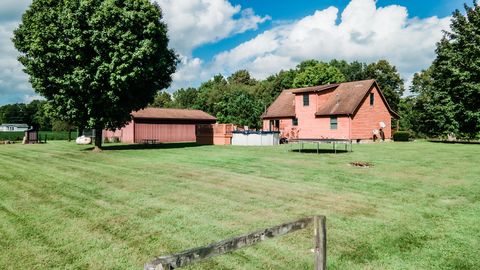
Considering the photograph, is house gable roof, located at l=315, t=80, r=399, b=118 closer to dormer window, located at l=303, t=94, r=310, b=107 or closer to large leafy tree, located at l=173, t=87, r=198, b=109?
dormer window, located at l=303, t=94, r=310, b=107

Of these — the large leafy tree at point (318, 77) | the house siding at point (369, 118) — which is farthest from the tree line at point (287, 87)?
the house siding at point (369, 118)

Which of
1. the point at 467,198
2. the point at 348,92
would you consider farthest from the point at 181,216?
the point at 348,92

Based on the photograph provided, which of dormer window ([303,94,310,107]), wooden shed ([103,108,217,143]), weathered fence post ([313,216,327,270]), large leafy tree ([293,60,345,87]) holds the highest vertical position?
large leafy tree ([293,60,345,87])

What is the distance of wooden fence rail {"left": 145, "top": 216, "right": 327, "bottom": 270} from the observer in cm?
281

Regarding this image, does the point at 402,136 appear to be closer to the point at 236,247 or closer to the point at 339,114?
the point at 339,114

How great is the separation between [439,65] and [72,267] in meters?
44.8

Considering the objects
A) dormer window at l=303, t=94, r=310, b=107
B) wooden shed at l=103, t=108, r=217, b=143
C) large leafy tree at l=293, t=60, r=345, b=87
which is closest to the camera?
dormer window at l=303, t=94, r=310, b=107

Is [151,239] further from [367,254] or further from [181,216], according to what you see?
[367,254]

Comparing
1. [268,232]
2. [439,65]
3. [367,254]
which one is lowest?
[367,254]

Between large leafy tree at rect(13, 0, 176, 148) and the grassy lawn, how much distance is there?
384 inches

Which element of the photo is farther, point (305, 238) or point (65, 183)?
point (65, 183)

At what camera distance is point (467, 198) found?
9.43 m

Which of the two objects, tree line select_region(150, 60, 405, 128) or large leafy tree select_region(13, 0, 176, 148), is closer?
large leafy tree select_region(13, 0, 176, 148)

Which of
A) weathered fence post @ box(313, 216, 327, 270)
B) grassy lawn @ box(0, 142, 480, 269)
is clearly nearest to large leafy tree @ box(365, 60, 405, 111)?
grassy lawn @ box(0, 142, 480, 269)
